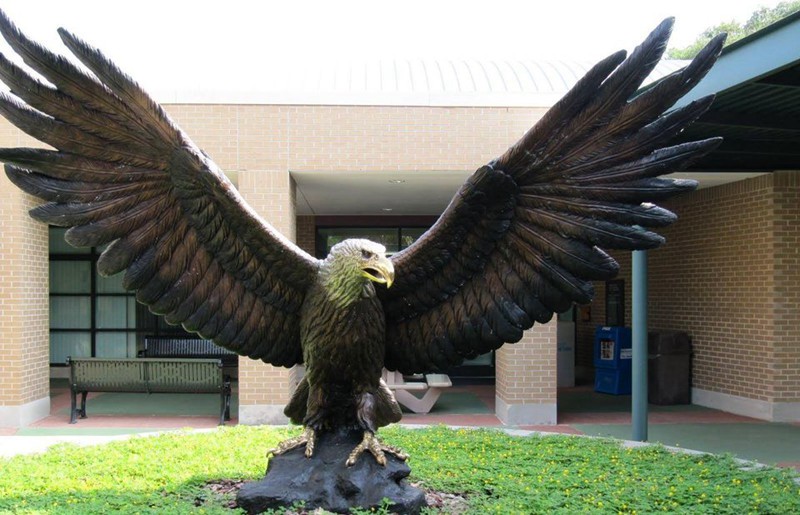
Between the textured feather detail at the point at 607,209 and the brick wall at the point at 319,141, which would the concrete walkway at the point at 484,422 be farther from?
the textured feather detail at the point at 607,209

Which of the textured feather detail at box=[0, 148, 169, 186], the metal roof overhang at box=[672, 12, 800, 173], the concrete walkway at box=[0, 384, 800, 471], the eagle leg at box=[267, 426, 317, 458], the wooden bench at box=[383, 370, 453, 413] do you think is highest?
→ the metal roof overhang at box=[672, 12, 800, 173]

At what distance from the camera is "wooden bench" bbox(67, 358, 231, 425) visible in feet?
32.2

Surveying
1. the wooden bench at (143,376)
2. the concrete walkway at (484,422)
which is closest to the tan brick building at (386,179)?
the concrete walkway at (484,422)

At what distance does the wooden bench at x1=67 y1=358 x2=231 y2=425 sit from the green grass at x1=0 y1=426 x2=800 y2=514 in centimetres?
229

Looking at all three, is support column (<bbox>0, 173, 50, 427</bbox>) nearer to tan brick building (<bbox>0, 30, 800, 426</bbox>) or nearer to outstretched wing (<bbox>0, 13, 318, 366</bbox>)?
tan brick building (<bbox>0, 30, 800, 426</bbox>)

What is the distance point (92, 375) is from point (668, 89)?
9.23 metres

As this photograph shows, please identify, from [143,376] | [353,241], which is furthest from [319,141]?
[353,241]

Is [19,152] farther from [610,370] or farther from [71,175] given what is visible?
[610,370]

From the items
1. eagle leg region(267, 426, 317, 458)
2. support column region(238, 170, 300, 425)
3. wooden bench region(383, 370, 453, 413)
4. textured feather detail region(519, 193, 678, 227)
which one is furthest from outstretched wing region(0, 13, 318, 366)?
wooden bench region(383, 370, 453, 413)

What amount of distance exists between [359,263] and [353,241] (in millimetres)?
199

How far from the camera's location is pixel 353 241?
4008mm

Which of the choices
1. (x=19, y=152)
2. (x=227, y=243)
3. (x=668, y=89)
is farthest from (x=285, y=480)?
(x=668, y=89)

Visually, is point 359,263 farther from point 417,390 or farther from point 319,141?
point 417,390

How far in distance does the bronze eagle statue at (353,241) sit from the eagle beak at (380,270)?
2 centimetres
